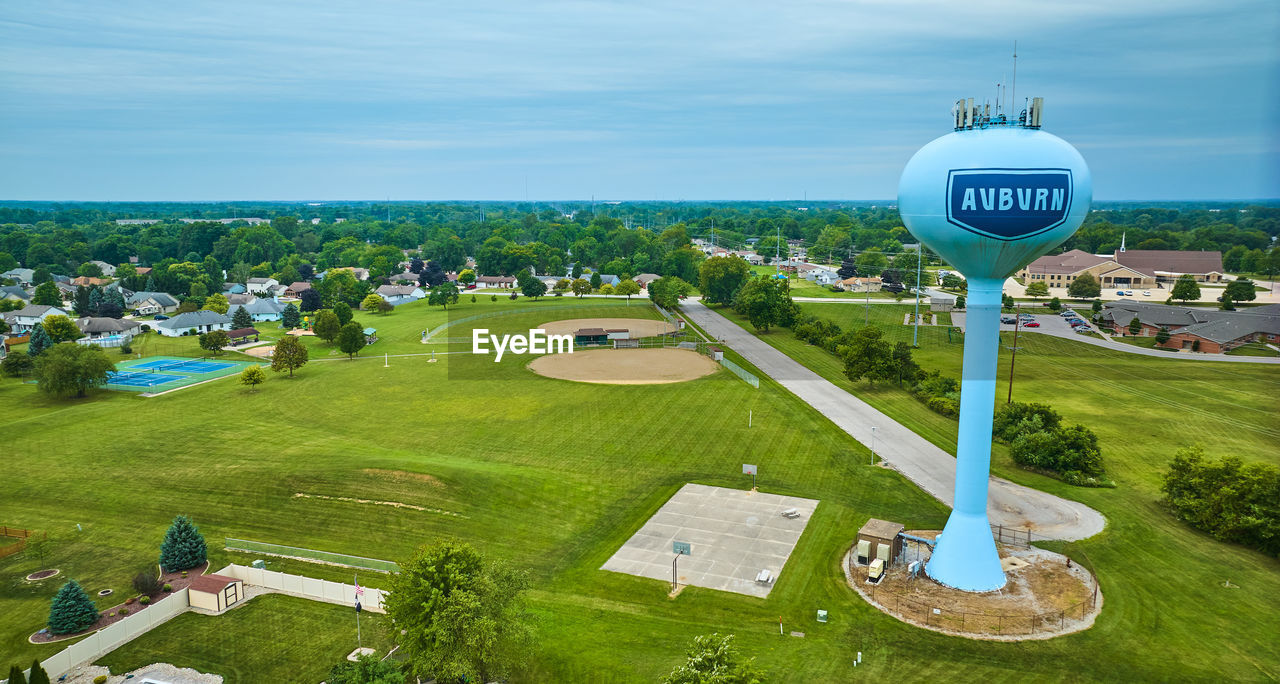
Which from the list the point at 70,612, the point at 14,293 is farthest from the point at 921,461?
the point at 14,293

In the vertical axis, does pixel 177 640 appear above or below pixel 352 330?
below

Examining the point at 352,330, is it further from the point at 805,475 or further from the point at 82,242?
the point at 82,242

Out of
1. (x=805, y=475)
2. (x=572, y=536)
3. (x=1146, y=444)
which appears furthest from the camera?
(x=1146, y=444)

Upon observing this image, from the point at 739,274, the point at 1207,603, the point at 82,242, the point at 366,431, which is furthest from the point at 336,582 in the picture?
the point at 82,242

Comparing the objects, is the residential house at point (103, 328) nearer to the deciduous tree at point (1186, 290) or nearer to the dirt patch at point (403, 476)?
the dirt patch at point (403, 476)

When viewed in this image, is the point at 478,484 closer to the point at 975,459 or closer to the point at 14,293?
the point at 975,459

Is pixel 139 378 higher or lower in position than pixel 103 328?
lower

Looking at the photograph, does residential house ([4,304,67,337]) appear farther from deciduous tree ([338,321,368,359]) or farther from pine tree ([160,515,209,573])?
pine tree ([160,515,209,573])
